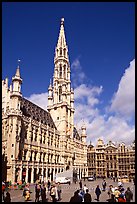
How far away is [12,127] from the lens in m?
54.4

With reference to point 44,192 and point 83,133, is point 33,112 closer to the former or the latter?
point 83,133

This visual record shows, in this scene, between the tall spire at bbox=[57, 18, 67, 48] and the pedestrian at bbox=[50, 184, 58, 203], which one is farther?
the tall spire at bbox=[57, 18, 67, 48]

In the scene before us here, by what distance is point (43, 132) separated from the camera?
230 ft

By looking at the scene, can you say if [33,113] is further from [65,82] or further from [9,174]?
[65,82]

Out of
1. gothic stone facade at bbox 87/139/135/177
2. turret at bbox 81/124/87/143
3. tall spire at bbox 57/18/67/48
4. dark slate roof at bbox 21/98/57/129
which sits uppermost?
tall spire at bbox 57/18/67/48

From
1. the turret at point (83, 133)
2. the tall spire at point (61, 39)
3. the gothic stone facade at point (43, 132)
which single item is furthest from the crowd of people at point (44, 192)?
the tall spire at point (61, 39)

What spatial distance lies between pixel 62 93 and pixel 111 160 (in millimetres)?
42620

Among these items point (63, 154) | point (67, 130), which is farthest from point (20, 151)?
point (67, 130)

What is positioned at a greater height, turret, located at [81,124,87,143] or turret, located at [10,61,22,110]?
turret, located at [10,61,22,110]

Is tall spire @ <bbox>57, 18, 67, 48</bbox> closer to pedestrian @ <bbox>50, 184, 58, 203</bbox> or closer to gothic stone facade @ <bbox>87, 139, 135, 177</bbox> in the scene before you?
gothic stone facade @ <bbox>87, 139, 135, 177</bbox>

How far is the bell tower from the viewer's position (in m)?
86.8

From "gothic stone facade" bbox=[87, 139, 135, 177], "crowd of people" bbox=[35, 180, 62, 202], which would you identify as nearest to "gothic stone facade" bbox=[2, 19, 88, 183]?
"gothic stone facade" bbox=[87, 139, 135, 177]

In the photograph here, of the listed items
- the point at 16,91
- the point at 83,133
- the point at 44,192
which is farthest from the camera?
the point at 83,133

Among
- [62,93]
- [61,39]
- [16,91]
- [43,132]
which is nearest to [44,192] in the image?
[16,91]
